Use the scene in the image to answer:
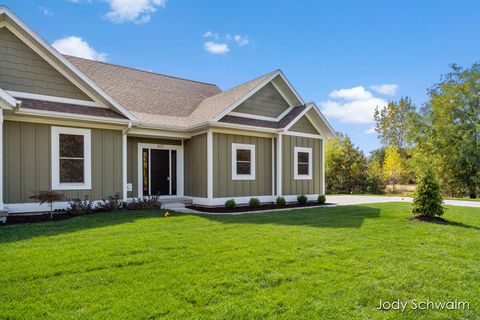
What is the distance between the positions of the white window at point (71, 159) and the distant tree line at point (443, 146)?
1849 cm

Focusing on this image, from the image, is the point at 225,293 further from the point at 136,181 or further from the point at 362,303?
the point at 136,181

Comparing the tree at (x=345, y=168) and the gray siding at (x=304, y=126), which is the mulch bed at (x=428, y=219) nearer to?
the gray siding at (x=304, y=126)

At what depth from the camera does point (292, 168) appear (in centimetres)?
1347

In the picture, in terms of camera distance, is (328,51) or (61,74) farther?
(328,51)

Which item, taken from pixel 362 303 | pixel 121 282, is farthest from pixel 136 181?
pixel 362 303

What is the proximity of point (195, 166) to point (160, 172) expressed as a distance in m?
1.54

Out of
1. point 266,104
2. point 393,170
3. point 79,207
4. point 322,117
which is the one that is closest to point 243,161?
point 266,104

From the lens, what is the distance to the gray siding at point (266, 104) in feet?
42.8

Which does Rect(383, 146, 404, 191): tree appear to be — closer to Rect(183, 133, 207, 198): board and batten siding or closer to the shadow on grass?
the shadow on grass

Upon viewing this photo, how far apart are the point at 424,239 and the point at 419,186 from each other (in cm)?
292

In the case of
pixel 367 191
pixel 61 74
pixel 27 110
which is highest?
pixel 61 74

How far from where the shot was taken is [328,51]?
1619 cm

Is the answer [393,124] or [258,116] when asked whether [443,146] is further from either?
[258,116]

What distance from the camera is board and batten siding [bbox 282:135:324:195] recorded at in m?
13.2
